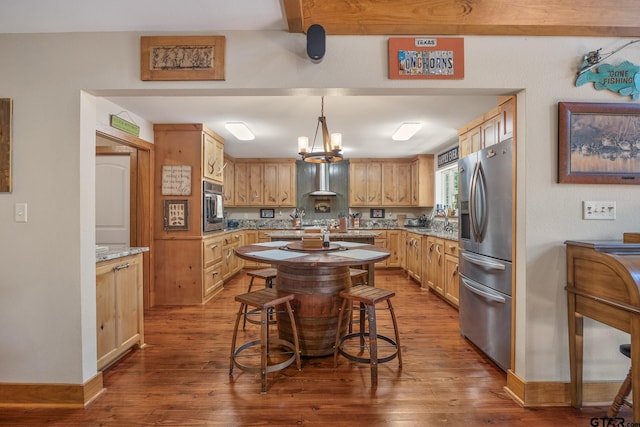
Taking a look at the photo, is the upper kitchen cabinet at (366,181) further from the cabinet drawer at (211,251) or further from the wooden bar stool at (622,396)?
the wooden bar stool at (622,396)

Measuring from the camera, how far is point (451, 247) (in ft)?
11.8

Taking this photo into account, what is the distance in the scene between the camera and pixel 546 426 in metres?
1.65

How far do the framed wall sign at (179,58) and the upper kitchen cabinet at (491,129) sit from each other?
192 centimetres

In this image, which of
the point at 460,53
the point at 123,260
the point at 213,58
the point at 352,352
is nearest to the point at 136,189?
the point at 123,260

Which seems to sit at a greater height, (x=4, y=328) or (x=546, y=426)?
(x=4, y=328)

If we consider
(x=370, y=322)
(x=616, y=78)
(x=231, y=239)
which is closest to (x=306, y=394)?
(x=370, y=322)

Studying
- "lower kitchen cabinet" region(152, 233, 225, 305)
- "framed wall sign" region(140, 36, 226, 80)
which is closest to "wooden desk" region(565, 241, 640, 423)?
"framed wall sign" region(140, 36, 226, 80)

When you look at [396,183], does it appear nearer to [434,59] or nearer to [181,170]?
[181,170]

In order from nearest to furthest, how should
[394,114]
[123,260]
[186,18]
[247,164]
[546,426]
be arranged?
1. [546,426]
2. [186,18]
3. [123,260]
4. [394,114]
5. [247,164]

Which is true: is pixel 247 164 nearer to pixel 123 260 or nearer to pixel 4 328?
pixel 123 260

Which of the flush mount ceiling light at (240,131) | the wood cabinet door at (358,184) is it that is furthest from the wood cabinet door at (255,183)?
the wood cabinet door at (358,184)

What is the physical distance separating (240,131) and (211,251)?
A: 1695 millimetres

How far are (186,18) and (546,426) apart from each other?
3.12m

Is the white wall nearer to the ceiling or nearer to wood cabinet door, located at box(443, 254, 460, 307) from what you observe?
the ceiling
